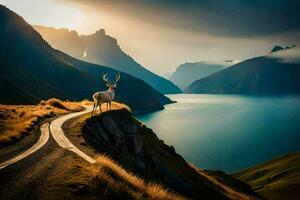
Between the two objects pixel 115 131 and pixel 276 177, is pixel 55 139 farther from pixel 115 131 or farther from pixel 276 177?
pixel 276 177

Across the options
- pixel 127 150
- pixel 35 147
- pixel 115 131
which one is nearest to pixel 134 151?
pixel 127 150

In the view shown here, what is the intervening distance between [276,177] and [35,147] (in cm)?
10279

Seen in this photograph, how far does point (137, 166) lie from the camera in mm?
30250

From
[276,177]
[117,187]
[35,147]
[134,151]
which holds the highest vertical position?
[117,187]

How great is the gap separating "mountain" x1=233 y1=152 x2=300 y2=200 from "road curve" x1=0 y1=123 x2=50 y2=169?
7231 centimetres

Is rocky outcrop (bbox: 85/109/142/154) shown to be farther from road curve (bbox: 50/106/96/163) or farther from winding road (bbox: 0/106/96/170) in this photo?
winding road (bbox: 0/106/96/170)

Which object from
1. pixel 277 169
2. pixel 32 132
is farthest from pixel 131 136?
pixel 277 169

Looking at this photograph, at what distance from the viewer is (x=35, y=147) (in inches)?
839

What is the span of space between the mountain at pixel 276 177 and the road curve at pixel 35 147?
237ft

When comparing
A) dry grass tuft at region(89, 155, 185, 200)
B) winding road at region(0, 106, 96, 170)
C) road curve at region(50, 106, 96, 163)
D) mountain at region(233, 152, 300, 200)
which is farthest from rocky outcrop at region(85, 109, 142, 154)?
mountain at region(233, 152, 300, 200)

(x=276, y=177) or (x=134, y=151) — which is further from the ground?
(x=134, y=151)

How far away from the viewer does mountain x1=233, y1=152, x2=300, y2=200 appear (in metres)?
87.7

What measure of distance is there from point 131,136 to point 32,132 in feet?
39.6

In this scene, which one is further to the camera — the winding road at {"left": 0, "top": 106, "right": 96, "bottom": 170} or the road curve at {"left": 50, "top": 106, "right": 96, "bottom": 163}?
the road curve at {"left": 50, "top": 106, "right": 96, "bottom": 163}
